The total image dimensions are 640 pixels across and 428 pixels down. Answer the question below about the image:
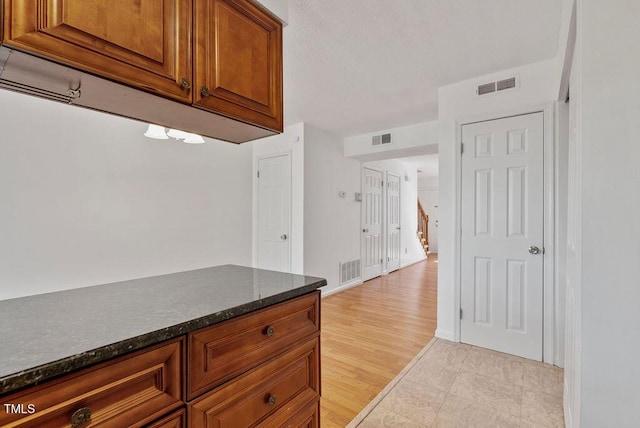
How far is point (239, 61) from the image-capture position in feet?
4.32

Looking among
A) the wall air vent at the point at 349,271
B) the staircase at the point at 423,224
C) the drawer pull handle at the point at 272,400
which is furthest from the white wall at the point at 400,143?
the staircase at the point at 423,224

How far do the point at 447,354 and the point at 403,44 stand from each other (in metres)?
2.61

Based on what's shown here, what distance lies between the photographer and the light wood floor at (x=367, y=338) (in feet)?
6.81

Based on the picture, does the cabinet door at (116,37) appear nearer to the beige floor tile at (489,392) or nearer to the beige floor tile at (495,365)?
the beige floor tile at (489,392)

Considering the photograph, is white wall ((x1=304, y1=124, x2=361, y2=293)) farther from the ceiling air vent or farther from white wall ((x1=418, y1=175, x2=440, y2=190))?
white wall ((x1=418, y1=175, x2=440, y2=190))

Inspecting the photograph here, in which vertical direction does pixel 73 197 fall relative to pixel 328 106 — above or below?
below

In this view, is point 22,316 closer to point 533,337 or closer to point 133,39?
point 133,39

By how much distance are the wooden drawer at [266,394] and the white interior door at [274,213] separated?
294 centimetres

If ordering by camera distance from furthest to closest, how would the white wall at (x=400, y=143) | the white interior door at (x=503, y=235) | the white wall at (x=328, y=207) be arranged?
the white wall at (x=328, y=207) < the white wall at (x=400, y=143) < the white interior door at (x=503, y=235)

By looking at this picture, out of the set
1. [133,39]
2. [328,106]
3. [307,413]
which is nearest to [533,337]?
[307,413]

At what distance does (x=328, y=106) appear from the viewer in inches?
140

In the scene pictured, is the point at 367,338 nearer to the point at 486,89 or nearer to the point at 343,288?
the point at 343,288

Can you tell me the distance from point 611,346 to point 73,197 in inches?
132

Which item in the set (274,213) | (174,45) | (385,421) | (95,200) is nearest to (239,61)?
(174,45)
